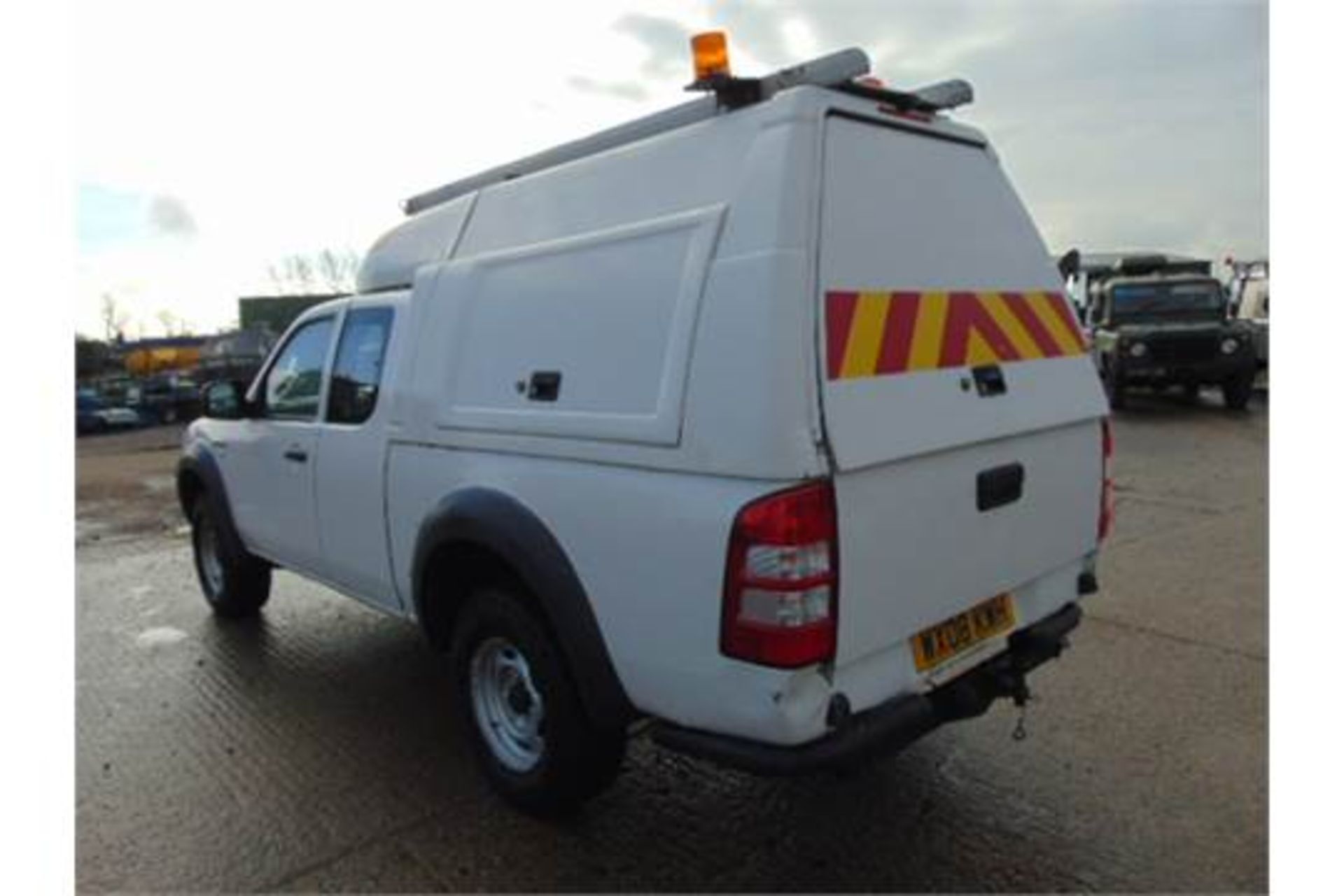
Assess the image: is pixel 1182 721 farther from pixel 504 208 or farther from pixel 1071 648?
pixel 504 208

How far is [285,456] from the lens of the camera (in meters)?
4.48

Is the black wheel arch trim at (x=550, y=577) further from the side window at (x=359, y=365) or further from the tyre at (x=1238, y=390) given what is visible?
the tyre at (x=1238, y=390)

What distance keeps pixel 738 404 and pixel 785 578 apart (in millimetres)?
448

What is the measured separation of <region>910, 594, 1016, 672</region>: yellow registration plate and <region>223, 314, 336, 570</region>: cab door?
2.86 meters

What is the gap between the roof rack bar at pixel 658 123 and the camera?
2637 mm

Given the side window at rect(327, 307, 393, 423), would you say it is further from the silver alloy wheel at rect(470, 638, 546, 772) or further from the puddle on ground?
the puddle on ground

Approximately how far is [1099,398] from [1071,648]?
1690mm

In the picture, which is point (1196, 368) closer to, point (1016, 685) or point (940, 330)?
point (1016, 685)

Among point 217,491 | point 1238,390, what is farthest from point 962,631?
→ point 1238,390

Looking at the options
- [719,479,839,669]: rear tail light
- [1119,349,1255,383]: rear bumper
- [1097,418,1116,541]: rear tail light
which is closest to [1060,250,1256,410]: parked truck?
[1119,349,1255,383]: rear bumper

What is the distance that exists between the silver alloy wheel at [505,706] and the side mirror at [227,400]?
2.38 metres

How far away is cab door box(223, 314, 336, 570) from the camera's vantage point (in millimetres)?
4336

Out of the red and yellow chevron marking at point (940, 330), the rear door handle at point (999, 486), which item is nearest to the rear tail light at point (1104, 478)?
the red and yellow chevron marking at point (940, 330)

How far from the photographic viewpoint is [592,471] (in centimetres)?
273
